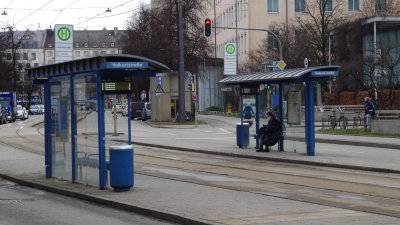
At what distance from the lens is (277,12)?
265 feet

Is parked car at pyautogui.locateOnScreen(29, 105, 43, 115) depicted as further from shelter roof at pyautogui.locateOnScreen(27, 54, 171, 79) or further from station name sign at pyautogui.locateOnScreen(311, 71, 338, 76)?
shelter roof at pyautogui.locateOnScreen(27, 54, 171, 79)

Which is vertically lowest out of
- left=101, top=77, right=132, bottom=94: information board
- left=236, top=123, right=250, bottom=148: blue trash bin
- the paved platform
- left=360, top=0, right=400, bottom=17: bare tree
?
the paved platform

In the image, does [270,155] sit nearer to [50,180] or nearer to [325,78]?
[325,78]

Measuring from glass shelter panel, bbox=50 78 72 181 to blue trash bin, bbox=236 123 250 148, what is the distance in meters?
11.0

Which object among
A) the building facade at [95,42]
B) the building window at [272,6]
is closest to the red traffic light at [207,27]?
the building window at [272,6]


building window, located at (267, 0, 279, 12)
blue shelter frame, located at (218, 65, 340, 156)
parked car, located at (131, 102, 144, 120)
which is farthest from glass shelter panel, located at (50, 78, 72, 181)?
building window, located at (267, 0, 279, 12)

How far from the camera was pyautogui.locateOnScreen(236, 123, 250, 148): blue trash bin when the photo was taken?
26.2 m

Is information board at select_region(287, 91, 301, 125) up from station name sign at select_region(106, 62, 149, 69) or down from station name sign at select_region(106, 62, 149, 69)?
down

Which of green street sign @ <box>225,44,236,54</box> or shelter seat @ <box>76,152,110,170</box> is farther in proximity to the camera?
green street sign @ <box>225,44,236,54</box>

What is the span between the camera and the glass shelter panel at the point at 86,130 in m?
13.9

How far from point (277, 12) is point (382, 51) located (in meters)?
41.3

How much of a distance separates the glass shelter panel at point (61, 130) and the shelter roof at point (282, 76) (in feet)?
26.9

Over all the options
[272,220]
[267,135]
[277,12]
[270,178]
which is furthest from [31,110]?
[272,220]

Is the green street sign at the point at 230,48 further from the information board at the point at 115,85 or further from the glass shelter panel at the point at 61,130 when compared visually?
the information board at the point at 115,85
